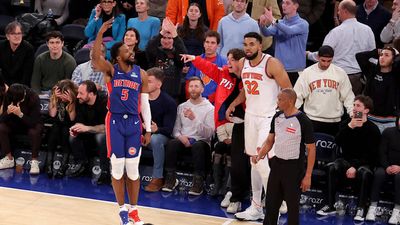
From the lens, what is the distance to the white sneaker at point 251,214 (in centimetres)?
974

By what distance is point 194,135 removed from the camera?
11.1 meters

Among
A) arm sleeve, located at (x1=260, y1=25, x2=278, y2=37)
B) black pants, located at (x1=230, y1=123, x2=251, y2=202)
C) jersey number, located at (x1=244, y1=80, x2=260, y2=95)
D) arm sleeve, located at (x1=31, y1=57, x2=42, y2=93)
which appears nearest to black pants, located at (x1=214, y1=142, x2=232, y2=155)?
black pants, located at (x1=230, y1=123, x2=251, y2=202)

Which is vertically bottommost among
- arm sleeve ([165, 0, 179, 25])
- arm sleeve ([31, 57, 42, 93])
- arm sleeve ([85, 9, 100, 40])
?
arm sleeve ([31, 57, 42, 93])

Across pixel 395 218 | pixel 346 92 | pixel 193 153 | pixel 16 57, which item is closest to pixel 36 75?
pixel 16 57

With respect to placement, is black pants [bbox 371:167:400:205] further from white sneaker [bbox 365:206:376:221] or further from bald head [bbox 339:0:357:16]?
bald head [bbox 339:0:357:16]

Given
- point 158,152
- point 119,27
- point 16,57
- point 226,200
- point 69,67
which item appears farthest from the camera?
point 119,27

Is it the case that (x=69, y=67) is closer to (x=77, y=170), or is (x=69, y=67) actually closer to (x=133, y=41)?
(x=133, y=41)

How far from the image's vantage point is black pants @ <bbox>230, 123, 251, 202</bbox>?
10070mm

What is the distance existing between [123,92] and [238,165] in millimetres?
1901

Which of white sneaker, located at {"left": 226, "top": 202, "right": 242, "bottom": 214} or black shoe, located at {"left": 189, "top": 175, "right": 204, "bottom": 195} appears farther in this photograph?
black shoe, located at {"left": 189, "top": 175, "right": 204, "bottom": 195}

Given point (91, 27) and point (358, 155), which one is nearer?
point (358, 155)

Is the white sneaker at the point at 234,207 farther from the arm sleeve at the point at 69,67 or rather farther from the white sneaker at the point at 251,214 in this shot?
the arm sleeve at the point at 69,67

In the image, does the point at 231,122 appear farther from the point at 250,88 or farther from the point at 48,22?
the point at 48,22

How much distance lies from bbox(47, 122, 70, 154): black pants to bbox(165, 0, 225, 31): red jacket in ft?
7.99
